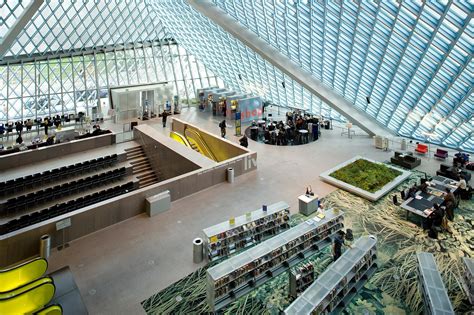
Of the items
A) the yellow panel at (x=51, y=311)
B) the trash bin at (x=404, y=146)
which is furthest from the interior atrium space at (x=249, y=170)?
the trash bin at (x=404, y=146)

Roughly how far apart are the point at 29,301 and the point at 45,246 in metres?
3.79

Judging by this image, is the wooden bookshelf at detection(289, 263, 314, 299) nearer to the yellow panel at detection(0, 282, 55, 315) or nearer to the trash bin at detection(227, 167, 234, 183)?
the yellow panel at detection(0, 282, 55, 315)

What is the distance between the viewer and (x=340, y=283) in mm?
8695

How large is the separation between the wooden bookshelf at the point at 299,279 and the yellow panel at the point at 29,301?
6235 mm

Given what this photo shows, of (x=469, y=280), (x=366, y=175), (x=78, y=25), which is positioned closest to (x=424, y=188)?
(x=366, y=175)

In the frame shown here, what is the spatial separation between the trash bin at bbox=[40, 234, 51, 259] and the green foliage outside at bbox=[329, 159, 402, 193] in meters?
13.4

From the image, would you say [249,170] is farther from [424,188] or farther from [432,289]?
[432,289]

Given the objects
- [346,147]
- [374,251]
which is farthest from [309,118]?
[374,251]

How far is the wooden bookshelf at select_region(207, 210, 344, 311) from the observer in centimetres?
891

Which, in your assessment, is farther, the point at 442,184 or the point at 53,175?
the point at 53,175

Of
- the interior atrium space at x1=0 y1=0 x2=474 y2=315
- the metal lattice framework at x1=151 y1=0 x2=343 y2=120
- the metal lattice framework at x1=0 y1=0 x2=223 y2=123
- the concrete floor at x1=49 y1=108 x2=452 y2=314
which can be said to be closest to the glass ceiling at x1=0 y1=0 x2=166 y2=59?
the metal lattice framework at x1=0 y1=0 x2=223 y2=123

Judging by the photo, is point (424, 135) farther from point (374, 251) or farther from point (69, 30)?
point (69, 30)

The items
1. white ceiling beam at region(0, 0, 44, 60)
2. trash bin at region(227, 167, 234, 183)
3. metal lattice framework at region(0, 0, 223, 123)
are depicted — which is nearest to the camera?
trash bin at region(227, 167, 234, 183)

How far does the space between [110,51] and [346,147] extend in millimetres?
29076
